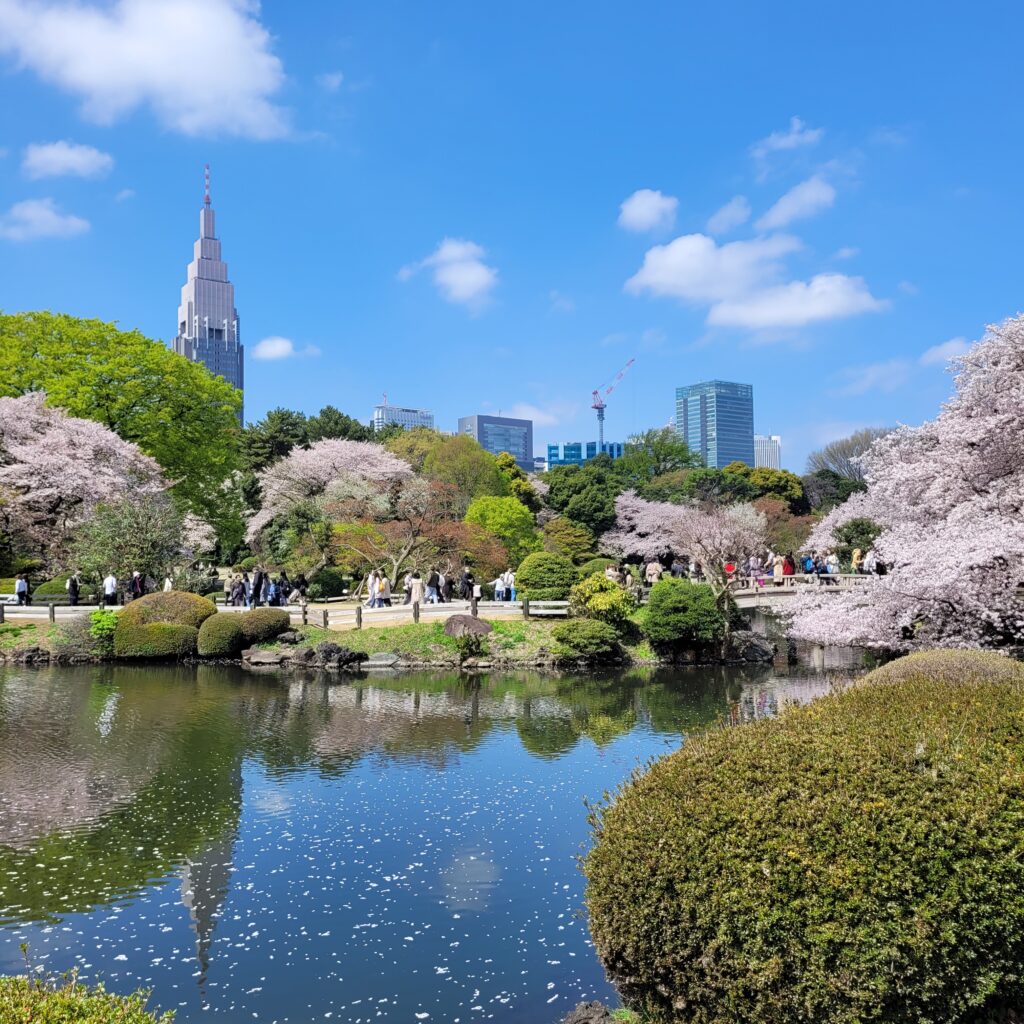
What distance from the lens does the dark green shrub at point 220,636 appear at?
81.0 ft

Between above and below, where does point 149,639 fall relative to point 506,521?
below

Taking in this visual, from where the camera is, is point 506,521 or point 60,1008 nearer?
point 60,1008

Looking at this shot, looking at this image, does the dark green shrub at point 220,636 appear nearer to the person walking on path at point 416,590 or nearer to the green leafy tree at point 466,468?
the person walking on path at point 416,590

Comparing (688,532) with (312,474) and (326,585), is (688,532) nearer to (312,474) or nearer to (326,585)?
(326,585)

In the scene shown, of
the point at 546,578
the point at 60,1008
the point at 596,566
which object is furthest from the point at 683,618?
the point at 60,1008

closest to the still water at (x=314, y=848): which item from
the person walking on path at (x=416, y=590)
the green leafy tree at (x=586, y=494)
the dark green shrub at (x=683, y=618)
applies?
the dark green shrub at (x=683, y=618)

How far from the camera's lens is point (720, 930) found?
4.55 metres

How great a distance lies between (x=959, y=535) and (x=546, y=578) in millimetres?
17325

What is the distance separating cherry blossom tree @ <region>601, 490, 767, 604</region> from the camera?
3175 cm

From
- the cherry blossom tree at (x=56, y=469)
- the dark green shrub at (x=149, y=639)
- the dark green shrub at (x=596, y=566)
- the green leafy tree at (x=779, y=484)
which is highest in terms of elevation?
the green leafy tree at (x=779, y=484)

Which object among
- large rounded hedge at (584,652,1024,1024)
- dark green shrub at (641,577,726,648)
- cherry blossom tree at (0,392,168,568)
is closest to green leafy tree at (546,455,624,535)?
dark green shrub at (641,577,726,648)

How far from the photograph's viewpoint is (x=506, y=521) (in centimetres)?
3694

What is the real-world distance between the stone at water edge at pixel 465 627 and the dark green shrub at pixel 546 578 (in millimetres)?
3029

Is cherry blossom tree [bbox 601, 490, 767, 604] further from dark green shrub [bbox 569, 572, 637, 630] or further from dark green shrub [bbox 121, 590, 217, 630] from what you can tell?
dark green shrub [bbox 121, 590, 217, 630]
